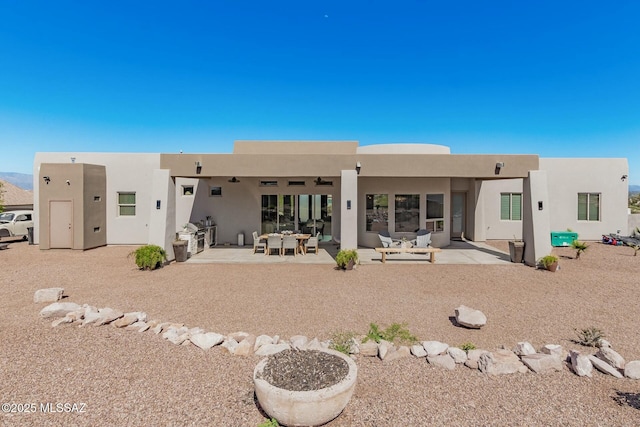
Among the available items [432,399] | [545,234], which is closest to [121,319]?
[432,399]

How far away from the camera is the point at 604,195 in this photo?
1494cm

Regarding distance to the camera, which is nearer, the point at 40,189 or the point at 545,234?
the point at 545,234

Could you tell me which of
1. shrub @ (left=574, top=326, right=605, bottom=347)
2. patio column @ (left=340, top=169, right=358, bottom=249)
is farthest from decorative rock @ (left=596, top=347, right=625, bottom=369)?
patio column @ (left=340, top=169, right=358, bottom=249)

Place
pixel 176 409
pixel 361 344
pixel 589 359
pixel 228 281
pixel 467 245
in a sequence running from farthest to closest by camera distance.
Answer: pixel 467 245 → pixel 228 281 → pixel 361 344 → pixel 589 359 → pixel 176 409

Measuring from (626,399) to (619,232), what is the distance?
15976 mm

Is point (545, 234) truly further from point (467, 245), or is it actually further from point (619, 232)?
point (619, 232)

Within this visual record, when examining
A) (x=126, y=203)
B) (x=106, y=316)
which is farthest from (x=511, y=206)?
(x=126, y=203)

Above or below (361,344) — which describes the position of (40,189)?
above

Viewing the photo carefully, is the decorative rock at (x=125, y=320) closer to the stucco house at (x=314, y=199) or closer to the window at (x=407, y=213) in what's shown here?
the stucco house at (x=314, y=199)

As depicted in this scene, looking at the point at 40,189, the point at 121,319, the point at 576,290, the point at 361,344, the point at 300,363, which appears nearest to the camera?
the point at 300,363

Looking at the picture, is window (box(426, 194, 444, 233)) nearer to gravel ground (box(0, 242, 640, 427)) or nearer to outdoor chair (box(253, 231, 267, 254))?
gravel ground (box(0, 242, 640, 427))

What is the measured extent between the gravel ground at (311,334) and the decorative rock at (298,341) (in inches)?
14.4

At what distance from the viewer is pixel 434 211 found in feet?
43.7

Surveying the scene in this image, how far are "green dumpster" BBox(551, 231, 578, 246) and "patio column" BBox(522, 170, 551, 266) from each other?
475 cm
